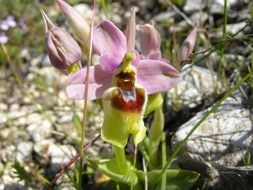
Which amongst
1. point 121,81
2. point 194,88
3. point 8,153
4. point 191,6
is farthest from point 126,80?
point 191,6

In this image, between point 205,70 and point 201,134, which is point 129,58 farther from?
point 205,70

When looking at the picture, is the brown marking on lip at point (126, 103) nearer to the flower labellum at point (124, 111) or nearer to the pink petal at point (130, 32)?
the flower labellum at point (124, 111)

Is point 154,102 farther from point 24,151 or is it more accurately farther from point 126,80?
point 24,151

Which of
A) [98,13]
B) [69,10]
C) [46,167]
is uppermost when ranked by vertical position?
[98,13]

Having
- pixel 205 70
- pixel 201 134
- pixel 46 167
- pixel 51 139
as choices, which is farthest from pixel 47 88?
pixel 201 134

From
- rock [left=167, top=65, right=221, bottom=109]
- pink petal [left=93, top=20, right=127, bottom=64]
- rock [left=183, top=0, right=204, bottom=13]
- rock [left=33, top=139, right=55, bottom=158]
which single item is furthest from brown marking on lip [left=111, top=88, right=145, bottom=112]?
rock [left=183, top=0, right=204, bottom=13]

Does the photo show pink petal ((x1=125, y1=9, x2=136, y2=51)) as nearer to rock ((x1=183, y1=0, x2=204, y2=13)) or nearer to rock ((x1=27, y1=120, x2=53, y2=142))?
rock ((x1=27, y1=120, x2=53, y2=142))

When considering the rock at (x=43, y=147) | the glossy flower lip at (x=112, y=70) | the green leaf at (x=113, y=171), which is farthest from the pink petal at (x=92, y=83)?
the rock at (x=43, y=147)
